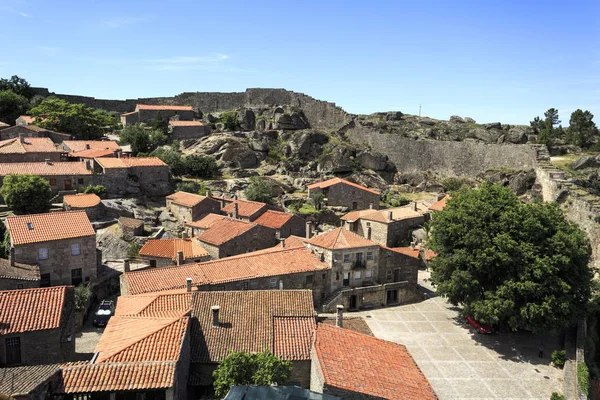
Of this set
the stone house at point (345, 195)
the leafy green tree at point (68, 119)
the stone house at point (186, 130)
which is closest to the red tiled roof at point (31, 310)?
the stone house at point (345, 195)

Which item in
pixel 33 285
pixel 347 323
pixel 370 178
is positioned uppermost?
pixel 370 178

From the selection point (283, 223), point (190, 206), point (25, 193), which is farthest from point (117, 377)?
point (190, 206)

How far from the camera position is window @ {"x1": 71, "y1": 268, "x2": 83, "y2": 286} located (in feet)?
98.3

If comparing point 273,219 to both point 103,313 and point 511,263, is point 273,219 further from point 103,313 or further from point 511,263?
point 511,263

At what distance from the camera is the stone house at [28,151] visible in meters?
45.3

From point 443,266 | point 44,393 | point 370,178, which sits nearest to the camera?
point 44,393

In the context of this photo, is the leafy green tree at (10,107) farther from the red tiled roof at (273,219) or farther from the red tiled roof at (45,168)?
the red tiled roof at (273,219)

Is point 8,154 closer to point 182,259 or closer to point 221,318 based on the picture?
point 182,259

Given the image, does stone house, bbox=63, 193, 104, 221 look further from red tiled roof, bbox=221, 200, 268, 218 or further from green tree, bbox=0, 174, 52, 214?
red tiled roof, bbox=221, 200, 268, 218

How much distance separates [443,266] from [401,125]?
51468 mm

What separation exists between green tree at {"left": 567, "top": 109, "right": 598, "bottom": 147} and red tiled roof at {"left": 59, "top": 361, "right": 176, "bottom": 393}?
65340mm

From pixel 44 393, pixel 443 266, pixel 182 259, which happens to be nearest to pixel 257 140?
pixel 182 259

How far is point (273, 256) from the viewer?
32094mm

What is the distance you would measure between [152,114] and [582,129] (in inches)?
2424
